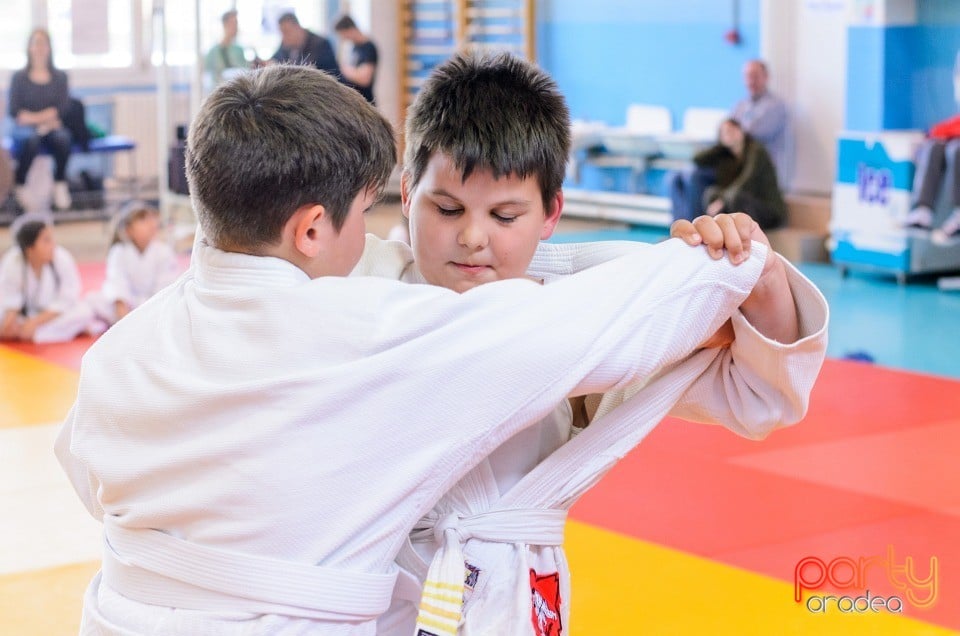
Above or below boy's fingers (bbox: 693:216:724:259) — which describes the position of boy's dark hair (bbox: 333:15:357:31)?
above

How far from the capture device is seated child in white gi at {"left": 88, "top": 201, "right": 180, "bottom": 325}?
7.56 m

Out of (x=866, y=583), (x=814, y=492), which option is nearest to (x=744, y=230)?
(x=866, y=583)

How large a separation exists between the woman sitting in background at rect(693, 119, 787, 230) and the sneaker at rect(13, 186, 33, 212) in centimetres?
531

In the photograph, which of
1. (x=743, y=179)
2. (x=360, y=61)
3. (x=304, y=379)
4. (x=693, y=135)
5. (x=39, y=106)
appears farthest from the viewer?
(x=360, y=61)

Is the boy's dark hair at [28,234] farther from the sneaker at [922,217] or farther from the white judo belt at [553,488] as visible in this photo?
the white judo belt at [553,488]

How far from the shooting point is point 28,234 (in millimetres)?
7379

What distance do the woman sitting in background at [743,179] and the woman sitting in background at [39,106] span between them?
514cm

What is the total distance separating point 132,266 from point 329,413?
21.1 ft

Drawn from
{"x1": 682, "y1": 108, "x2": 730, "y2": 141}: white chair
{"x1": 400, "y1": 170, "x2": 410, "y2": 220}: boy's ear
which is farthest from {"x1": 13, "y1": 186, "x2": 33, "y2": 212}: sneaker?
{"x1": 400, "y1": 170, "x2": 410, "y2": 220}: boy's ear

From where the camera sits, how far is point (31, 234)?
7.38 metres

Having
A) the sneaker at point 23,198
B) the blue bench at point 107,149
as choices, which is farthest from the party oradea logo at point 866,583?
the blue bench at point 107,149

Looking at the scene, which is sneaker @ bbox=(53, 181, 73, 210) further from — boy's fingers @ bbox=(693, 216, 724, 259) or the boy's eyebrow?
boy's fingers @ bbox=(693, 216, 724, 259)

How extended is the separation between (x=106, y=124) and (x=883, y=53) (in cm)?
724

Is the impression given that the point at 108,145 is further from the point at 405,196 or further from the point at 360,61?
the point at 405,196
